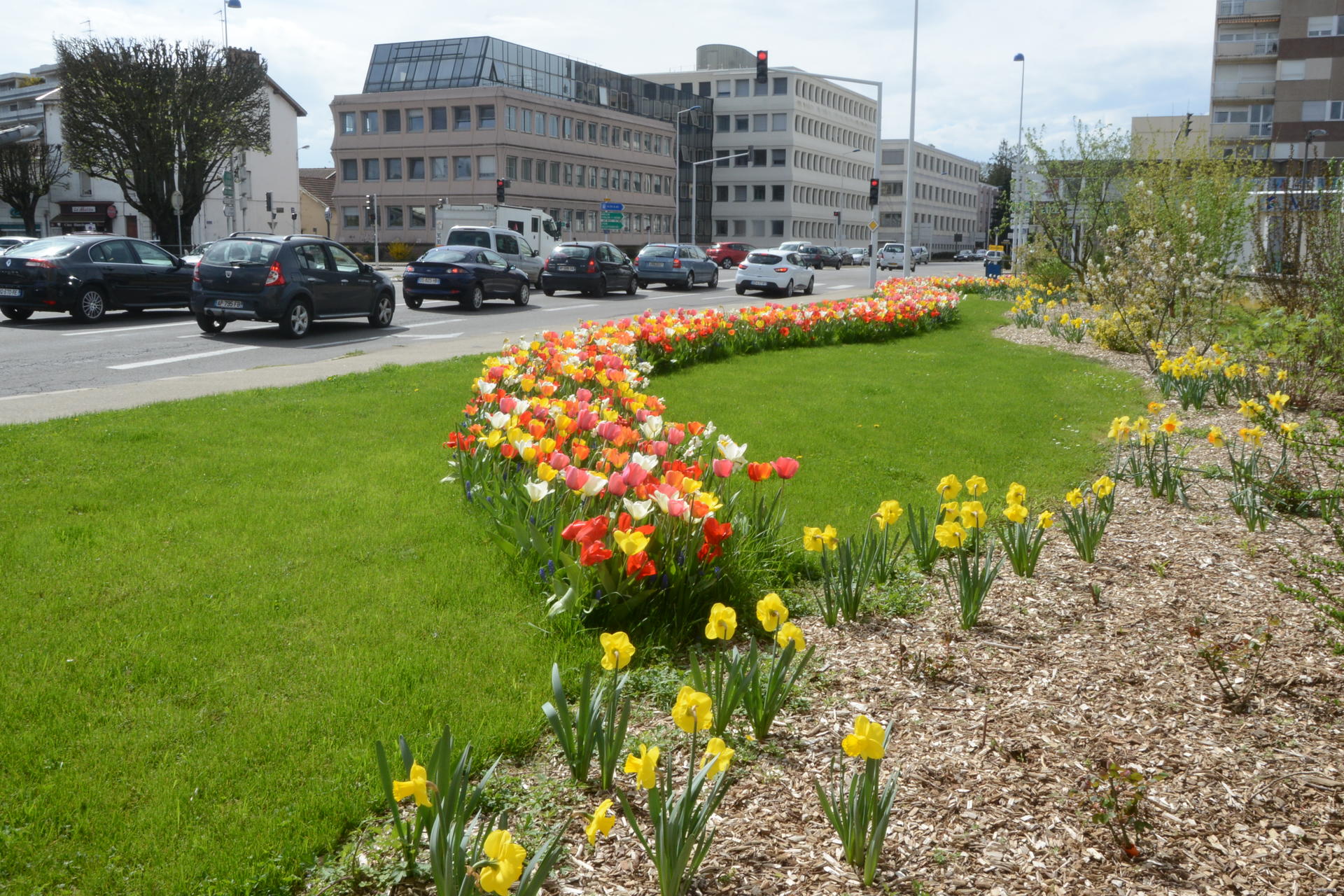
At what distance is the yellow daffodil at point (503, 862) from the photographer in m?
2.19

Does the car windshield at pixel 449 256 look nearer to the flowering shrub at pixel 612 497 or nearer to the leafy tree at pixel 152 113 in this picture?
the flowering shrub at pixel 612 497

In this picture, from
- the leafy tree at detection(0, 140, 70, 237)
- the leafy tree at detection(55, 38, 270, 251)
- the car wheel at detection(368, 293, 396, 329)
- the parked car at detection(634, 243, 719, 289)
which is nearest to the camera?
the car wheel at detection(368, 293, 396, 329)

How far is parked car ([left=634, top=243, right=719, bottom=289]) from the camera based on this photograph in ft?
127

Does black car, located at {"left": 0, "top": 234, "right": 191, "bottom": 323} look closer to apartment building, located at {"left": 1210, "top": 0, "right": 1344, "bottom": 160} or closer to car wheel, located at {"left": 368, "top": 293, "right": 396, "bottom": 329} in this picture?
car wheel, located at {"left": 368, "top": 293, "right": 396, "bottom": 329}

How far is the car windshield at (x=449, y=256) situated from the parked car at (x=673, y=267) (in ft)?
39.0

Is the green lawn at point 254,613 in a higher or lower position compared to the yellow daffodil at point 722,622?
lower

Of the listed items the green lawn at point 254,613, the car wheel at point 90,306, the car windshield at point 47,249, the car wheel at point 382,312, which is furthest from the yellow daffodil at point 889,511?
the car windshield at point 47,249

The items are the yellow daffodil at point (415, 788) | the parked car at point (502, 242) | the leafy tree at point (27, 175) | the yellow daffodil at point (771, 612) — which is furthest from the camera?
the leafy tree at point (27, 175)

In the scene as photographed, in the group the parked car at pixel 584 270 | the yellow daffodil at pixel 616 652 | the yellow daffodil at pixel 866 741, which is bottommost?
the yellow daffodil at pixel 866 741

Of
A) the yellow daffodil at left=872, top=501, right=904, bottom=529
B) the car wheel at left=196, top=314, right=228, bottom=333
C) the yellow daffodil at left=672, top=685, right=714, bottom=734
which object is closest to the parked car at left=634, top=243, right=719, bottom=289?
the car wheel at left=196, top=314, right=228, bottom=333

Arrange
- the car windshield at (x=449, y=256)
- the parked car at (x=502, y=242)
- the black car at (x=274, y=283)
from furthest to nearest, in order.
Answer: the parked car at (x=502, y=242)
the car windshield at (x=449, y=256)
the black car at (x=274, y=283)

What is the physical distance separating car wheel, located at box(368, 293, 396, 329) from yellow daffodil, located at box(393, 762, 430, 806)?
19.5 metres

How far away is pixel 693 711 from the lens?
111 inches

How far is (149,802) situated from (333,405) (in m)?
7.47
